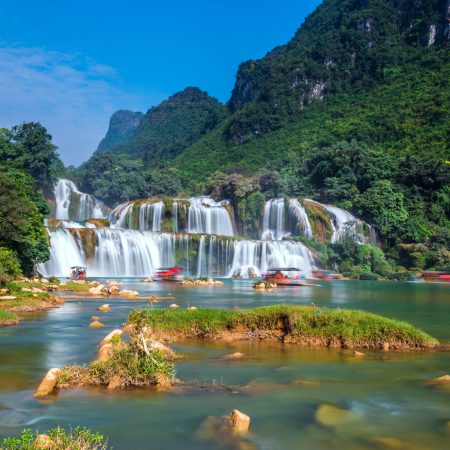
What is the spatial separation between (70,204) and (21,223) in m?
50.4

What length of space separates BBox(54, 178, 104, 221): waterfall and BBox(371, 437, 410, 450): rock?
7076cm

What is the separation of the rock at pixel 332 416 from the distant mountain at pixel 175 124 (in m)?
132

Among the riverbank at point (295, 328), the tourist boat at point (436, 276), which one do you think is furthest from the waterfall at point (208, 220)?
the riverbank at point (295, 328)

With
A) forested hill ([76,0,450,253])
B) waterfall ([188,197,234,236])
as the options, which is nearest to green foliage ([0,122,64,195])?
forested hill ([76,0,450,253])

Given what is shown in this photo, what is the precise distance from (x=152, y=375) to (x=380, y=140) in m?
Result: 83.1

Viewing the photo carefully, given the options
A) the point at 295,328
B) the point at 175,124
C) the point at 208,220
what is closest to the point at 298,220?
the point at 208,220

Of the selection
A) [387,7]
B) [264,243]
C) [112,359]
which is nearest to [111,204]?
[264,243]

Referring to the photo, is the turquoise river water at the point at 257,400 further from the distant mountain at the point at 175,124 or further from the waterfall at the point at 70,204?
the distant mountain at the point at 175,124

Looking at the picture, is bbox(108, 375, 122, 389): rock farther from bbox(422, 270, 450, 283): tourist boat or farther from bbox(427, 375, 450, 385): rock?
bbox(422, 270, 450, 283): tourist boat

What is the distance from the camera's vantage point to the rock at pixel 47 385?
25.2 feet

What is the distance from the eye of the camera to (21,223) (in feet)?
81.6

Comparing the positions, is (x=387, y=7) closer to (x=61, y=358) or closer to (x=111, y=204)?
(x=111, y=204)

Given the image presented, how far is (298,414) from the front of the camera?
23.5ft

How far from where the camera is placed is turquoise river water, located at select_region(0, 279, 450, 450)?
630 centimetres
